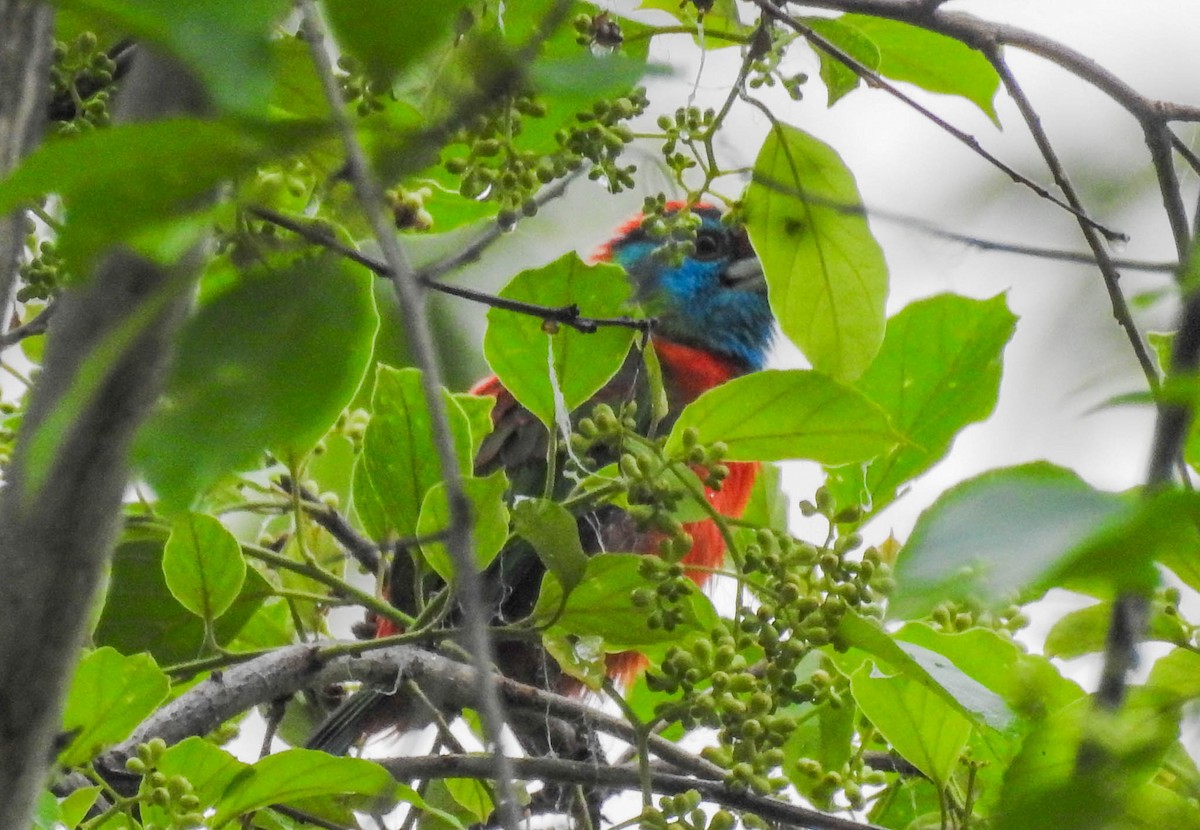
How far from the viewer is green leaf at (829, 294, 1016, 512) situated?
1.93 meters

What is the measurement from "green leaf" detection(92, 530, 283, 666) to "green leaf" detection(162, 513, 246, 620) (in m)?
0.17

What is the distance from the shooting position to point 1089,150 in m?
2.42

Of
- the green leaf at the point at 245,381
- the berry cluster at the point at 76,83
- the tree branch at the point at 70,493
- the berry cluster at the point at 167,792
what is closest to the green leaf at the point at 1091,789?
the green leaf at the point at 245,381

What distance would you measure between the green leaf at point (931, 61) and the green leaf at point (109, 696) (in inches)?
45.1

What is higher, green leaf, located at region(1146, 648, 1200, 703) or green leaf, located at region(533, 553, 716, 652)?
green leaf, located at region(533, 553, 716, 652)

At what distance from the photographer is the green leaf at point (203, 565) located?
1.80 metres

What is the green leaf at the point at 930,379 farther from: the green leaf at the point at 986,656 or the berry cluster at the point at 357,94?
the berry cluster at the point at 357,94

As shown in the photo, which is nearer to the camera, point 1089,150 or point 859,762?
point 859,762

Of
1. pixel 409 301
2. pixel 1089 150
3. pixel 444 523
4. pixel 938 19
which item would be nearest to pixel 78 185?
pixel 409 301

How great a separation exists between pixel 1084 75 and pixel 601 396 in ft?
6.74

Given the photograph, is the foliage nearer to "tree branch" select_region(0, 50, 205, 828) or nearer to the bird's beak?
"tree branch" select_region(0, 50, 205, 828)

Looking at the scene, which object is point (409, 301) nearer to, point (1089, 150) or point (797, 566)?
point (797, 566)

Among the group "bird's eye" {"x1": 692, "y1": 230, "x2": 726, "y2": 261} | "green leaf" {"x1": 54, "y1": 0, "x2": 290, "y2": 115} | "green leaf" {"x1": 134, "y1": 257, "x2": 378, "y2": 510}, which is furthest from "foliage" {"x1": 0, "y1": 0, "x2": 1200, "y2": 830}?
"bird's eye" {"x1": 692, "y1": 230, "x2": 726, "y2": 261}

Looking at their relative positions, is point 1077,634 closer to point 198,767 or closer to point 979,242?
point 979,242
